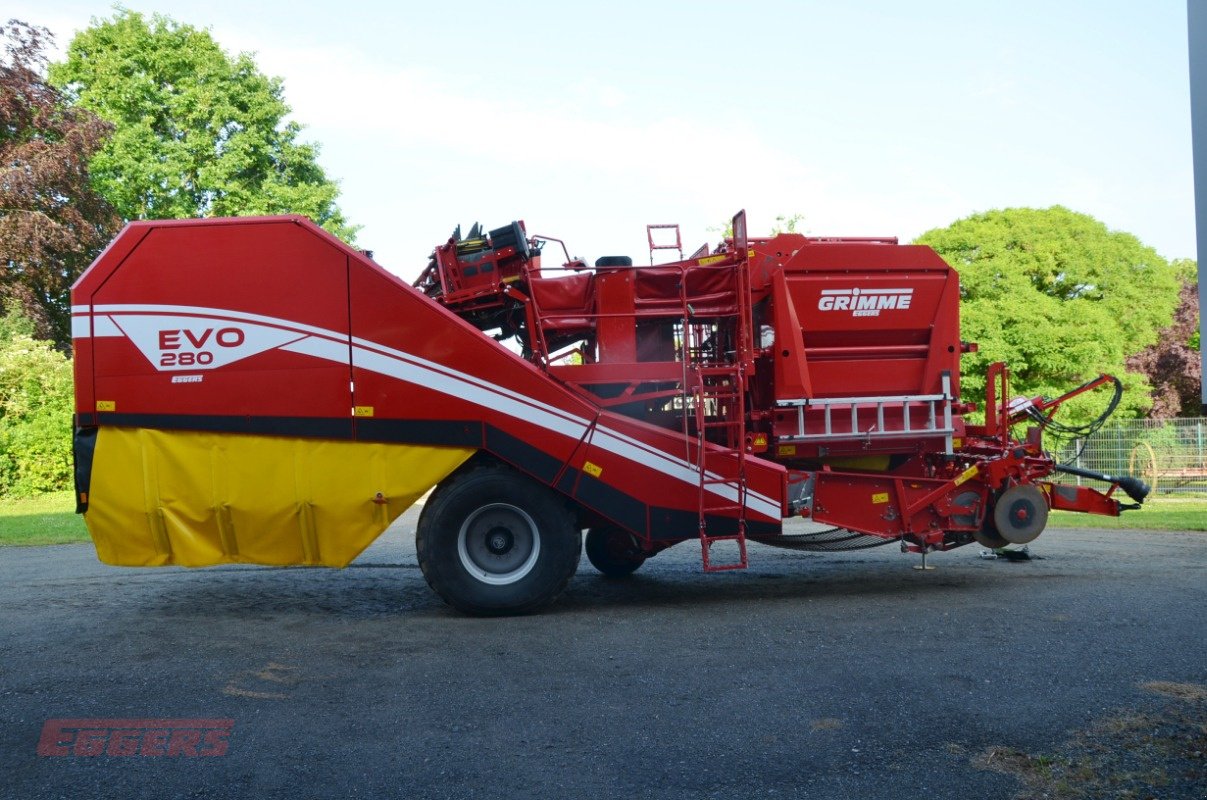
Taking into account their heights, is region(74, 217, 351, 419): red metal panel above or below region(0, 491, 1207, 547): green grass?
above

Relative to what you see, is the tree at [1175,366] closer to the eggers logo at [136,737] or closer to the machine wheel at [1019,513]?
the machine wheel at [1019,513]

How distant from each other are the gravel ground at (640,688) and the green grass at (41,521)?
18.6 feet

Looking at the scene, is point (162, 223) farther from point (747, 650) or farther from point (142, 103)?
point (142, 103)

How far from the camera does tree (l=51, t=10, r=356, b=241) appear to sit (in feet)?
92.3

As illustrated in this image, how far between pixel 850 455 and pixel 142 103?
2686 cm

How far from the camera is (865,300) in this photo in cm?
851

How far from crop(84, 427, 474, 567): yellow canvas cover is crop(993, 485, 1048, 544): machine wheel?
4.60 meters

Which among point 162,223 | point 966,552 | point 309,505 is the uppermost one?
point 162,223

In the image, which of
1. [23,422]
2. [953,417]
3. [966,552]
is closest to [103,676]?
[953,417]

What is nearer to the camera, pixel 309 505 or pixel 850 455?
pixel 309 505

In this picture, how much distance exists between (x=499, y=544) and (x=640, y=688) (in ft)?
7.97

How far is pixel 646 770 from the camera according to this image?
14.6 ft

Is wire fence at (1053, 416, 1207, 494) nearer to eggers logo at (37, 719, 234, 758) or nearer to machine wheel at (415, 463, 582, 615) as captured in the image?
machine wheel at (415, 463, 582, 615)

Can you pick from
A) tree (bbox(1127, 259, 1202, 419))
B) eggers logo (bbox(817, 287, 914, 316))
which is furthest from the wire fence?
eggers logo (bbox(817, 287, 914, 316))
